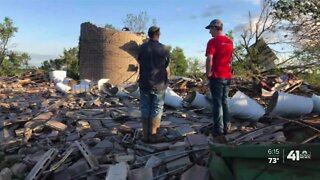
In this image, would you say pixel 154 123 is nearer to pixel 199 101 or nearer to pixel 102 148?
pixel 102 148

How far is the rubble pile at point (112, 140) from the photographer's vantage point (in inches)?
166

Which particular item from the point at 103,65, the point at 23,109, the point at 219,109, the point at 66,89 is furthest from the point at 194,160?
the point at 103,65

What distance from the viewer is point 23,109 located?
10.3 meters

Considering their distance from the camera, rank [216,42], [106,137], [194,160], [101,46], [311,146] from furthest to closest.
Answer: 1. [101,46]
2. [106,137]
3. [216,42]
4. [194,160]
5. [311,146]

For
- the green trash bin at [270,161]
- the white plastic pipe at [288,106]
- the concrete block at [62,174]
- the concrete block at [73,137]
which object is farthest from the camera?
the concrete block at [73,137]

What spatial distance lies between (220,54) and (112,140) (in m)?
2.08

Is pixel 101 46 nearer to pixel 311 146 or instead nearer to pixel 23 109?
pixel 23 109

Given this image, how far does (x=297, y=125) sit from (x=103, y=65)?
15.7 m

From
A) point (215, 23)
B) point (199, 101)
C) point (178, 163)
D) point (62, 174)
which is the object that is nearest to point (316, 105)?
point (199, 101)

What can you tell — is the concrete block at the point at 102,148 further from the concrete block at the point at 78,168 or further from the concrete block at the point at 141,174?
the concrete block at the point at 141,174

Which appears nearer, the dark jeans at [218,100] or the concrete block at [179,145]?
the concrete block at [179,145]

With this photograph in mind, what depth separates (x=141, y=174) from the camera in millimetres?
4656

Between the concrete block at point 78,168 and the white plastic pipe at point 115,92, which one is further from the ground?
the white plastic pipe at point 115,92

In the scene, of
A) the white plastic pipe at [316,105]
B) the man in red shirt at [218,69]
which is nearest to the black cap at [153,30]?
the man in red shirt at [218,69]
